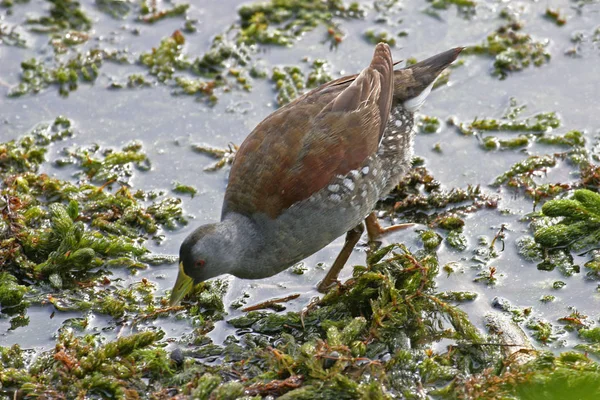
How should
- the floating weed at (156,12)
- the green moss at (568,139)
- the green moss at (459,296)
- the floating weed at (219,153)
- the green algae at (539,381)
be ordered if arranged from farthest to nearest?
the floating weed at (156,12) → the floating weed at (219,153) → the green moss at (568,139) → the green moss at (459,296) → the green algae at (539,381)

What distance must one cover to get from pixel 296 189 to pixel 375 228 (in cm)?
143

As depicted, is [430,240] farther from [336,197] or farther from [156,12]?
[156,12]

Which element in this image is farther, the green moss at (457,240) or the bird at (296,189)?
the green moss at (457,240)

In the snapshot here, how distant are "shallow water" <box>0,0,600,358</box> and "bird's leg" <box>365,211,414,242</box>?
3.5 inches

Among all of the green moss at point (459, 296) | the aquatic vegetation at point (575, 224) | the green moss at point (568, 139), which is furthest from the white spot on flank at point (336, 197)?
the green moss at point (568, 139)

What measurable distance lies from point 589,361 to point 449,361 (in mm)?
952

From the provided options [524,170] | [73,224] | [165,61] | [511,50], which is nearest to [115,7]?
[165,61]

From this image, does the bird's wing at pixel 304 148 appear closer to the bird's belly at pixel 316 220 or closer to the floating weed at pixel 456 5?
the bird's belly at pixel 316 220

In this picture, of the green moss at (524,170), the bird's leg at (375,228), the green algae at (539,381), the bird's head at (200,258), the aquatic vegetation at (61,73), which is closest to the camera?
the green algae at (539,381)

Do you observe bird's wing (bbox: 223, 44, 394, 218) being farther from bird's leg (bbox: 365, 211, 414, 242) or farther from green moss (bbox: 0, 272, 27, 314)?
green moss (bbox: 0, 272, 27, 314)

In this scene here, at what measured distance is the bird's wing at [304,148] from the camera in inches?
253

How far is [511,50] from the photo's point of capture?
9.54 metres

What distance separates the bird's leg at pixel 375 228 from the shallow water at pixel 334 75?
0.09 m

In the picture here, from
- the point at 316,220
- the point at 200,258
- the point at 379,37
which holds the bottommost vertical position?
the point at 200,258
